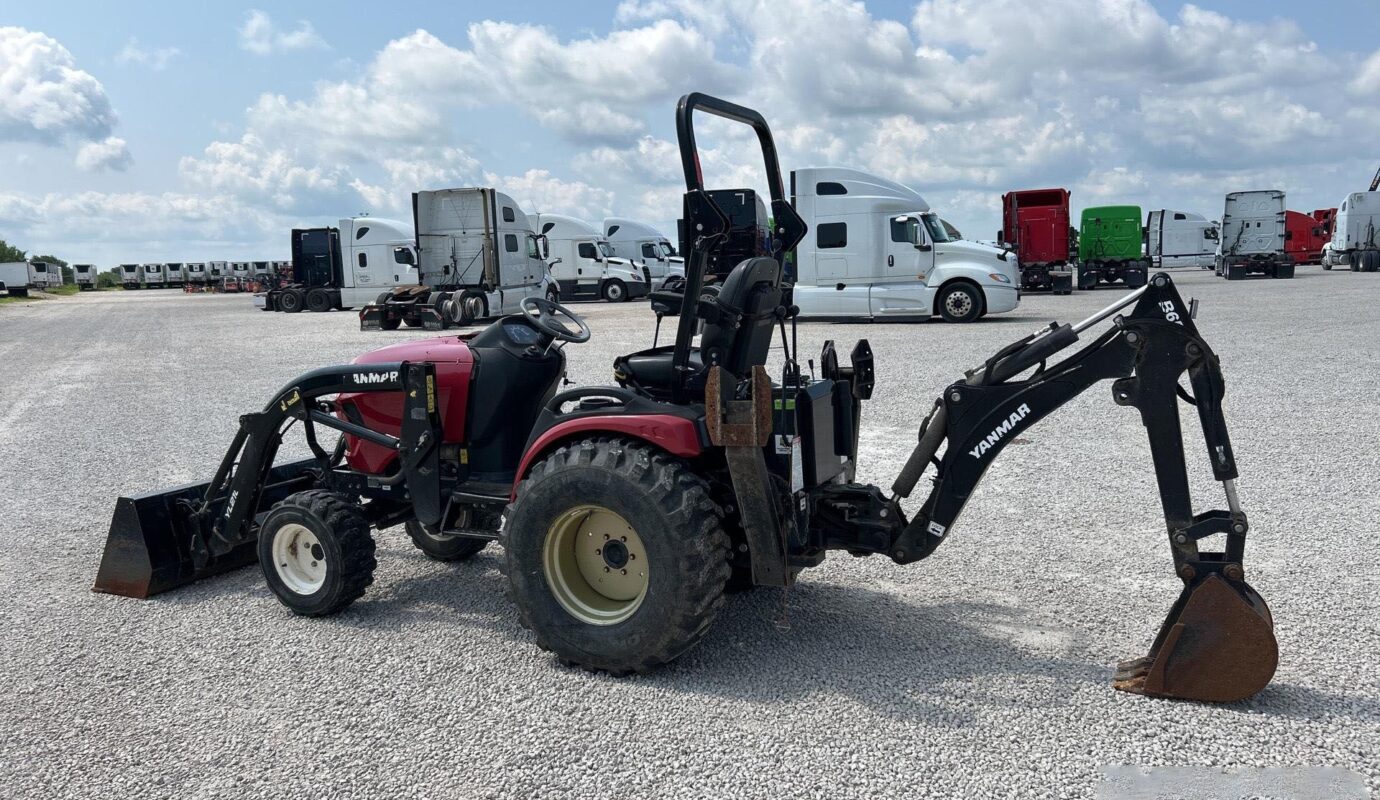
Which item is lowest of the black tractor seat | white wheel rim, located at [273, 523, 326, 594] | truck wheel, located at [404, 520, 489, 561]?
truck wheel, located at [404, 520, 489, 561]

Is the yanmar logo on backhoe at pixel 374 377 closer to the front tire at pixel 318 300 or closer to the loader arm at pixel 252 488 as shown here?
the loader arm at pixel 252 488

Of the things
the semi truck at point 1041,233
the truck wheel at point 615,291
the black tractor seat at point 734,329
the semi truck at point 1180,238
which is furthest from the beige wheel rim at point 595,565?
the semi truck at point 1180,238

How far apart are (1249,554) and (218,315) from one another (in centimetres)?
3608

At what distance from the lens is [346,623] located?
4863 mm

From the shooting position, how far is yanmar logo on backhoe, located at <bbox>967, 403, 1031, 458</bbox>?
13.0 feet

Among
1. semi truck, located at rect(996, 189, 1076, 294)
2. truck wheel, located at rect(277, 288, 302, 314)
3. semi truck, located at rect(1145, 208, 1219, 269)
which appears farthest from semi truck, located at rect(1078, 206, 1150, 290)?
truck wheel, located at rect(277, 288, 302, 314)

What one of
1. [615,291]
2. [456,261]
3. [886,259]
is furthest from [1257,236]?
[456,261]

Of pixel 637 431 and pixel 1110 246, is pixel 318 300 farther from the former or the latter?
pixel 637 431

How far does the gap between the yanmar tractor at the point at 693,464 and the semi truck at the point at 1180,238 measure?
136 ft

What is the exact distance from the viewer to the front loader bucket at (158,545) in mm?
5242

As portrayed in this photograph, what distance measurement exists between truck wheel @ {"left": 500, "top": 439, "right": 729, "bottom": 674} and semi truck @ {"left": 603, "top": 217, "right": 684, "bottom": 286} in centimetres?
3394

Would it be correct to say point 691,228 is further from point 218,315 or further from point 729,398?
point 218,315

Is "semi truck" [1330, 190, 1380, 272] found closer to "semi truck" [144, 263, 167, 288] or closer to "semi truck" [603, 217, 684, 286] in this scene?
"semi truck" [603, 217, 684, 286]

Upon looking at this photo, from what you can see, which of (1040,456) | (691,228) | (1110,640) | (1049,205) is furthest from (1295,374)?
(1049,205)
